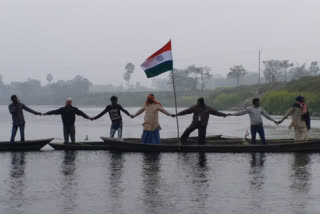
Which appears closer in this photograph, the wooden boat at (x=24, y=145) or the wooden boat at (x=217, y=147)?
the wooden boat at (x=217, y=147)

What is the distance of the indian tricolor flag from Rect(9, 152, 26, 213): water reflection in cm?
544

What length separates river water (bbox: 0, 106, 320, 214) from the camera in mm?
9258

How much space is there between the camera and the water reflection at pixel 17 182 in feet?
30.8

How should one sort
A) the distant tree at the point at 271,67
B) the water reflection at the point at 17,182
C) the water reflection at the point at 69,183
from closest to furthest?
the water reflection at the point at 69,183
the water reflection at the point at 17,182
the distant tree at the point at 271,67

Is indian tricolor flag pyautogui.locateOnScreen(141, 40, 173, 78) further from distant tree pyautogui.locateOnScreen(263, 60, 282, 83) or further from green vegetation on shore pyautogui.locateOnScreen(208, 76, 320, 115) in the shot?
distant tree pyautogui.locateOnScreen(263, 60, 282, 83)

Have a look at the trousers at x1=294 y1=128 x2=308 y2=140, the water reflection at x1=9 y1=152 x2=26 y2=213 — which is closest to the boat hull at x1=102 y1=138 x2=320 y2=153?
the trousers at x1=294 y1=128 x2=308 y2=140

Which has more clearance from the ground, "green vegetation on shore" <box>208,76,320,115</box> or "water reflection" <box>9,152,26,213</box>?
"green vegetation on shore" <box>208,76,320,115</box>

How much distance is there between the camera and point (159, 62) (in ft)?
63.9

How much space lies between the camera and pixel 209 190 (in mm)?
10867

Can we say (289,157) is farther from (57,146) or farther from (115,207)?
(115,207)

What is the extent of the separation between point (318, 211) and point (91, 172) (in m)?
6.65

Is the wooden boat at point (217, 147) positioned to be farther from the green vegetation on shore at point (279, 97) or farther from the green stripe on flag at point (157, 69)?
the green vegetation on shore at point (279, 97)

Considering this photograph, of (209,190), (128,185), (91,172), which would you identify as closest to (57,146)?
(91,172)

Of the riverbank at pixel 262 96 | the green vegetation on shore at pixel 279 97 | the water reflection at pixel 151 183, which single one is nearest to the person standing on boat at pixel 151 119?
the water reflection at pixel 151 183
